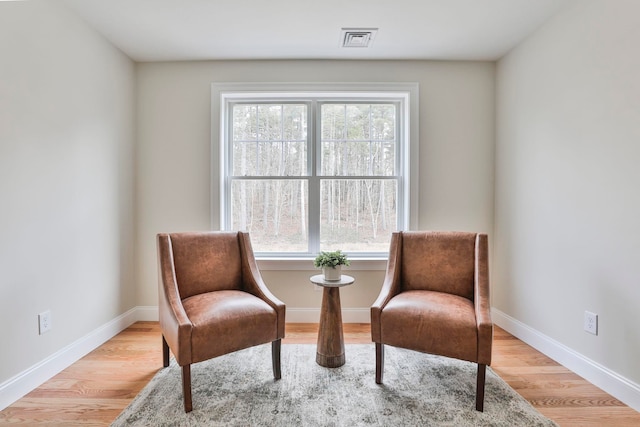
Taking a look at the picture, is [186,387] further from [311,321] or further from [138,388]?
[311,321]

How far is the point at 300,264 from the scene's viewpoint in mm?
2982

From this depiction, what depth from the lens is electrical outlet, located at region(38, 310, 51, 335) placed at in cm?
199

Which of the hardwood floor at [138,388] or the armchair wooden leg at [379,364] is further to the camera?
the armchair wooden leg at [379,364]

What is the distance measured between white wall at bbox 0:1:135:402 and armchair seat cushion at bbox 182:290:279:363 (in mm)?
885

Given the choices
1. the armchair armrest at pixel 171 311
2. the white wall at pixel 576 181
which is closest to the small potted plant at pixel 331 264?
the armchair armrest at pixel 171 311

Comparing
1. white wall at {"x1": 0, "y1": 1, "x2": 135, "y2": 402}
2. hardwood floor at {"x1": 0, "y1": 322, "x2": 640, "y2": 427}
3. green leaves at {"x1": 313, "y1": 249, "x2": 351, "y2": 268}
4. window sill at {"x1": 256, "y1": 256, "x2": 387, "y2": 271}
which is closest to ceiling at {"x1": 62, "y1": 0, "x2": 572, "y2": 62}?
white wall at {"x1": 0, "y1": 1, "x2": 135, "y2": 402}

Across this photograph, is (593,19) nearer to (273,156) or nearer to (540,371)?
(540,371)

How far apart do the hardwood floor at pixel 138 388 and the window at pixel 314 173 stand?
0.98 meters

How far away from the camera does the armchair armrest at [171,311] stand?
5.52 feet

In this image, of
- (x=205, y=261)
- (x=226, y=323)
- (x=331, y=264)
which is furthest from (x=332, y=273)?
(x=205, y=261)

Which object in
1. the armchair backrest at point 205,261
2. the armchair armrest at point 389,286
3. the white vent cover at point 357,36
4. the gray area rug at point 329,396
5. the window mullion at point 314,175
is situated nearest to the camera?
the gray area rug at point 329,396

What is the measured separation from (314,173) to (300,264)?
859 mm

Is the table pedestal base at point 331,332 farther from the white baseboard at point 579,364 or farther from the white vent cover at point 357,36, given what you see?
the white vent cover at point 357,36

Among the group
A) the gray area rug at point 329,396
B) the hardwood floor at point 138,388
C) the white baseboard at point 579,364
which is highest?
the white baseboard at point 579,364
